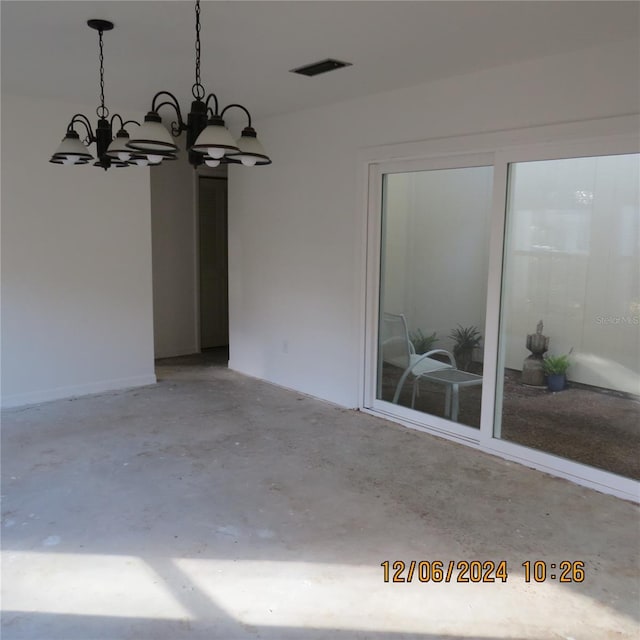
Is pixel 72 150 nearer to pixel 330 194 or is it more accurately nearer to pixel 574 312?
pixel 330 194

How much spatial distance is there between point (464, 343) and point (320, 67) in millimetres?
2073

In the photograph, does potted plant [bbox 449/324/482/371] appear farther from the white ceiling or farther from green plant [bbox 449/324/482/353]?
the white ceiling

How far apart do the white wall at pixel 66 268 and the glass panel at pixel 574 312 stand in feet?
11.0

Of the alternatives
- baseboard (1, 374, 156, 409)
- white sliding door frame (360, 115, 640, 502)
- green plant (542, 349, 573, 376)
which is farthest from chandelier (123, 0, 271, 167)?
baseboard (1, 374, 156, 409)

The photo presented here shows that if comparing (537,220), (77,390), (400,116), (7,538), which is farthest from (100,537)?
(400,116)

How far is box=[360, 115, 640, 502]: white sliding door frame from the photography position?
129 inches

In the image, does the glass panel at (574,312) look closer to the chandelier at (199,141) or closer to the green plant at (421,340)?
the green plant at (421,340)

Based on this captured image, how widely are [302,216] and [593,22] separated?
110 inches

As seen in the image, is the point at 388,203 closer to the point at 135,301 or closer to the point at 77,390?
the point at 135,301

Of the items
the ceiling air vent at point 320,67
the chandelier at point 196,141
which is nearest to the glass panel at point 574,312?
the ceiling air vent at point 320,67

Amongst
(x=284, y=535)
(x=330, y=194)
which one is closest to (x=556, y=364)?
(x=284, y=535)

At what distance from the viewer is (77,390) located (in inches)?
205

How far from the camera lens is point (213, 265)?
24.3 feet

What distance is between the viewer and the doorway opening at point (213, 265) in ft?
23.6
